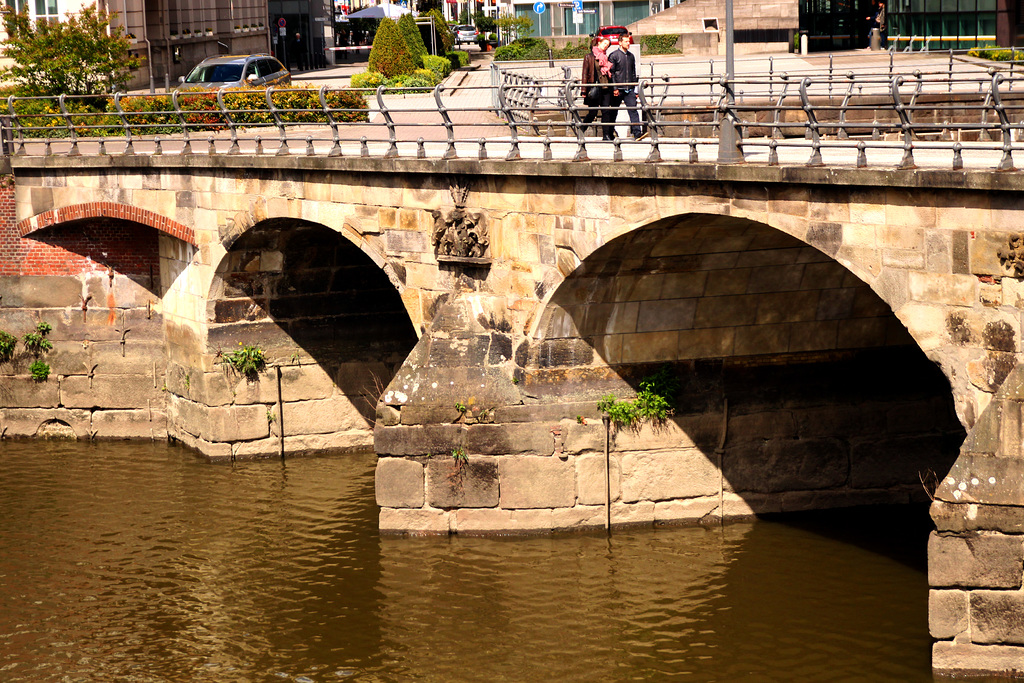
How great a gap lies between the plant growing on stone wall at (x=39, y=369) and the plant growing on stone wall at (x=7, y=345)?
1.59ft

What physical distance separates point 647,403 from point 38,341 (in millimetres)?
12929

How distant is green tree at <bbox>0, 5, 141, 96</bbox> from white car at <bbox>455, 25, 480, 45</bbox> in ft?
132

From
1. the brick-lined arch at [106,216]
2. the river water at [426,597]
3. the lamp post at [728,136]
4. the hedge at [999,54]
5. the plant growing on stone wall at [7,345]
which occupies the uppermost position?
the hedge at [999,54]

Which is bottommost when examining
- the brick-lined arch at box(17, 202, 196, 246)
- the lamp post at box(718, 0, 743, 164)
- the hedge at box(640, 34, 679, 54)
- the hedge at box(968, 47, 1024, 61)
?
the brick-lined arch at box(17, 202, 196, 246)

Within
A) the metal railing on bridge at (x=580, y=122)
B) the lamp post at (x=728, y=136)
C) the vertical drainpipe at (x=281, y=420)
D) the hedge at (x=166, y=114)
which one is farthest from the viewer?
the hedge at (x=166, y=114)

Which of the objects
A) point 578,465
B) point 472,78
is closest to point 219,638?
point 578,465

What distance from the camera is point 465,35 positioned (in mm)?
70812

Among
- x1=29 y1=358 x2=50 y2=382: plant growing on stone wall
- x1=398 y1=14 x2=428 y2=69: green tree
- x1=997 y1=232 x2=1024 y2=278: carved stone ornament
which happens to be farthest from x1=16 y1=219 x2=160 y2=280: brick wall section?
x1=997 y1=232 x2=1024 y2=278: carved stone ornament

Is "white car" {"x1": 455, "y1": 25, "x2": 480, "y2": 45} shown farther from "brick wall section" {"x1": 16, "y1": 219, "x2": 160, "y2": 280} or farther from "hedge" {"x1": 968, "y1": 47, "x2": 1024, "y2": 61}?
"brick wall section" {"x1": 16, "y1": 219, "x2": 160, "y2": 280}

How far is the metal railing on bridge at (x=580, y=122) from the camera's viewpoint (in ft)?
49.3

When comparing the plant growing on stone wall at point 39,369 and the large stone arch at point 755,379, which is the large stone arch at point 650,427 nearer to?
the large stone arch at point 755,379

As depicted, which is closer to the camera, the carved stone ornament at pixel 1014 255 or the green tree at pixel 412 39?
the carved stone ornament at pixel 1014 255

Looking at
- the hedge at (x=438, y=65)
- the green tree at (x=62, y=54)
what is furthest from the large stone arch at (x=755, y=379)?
the hedge at (x=438, y=65)

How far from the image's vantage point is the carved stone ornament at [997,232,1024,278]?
1267 cm
